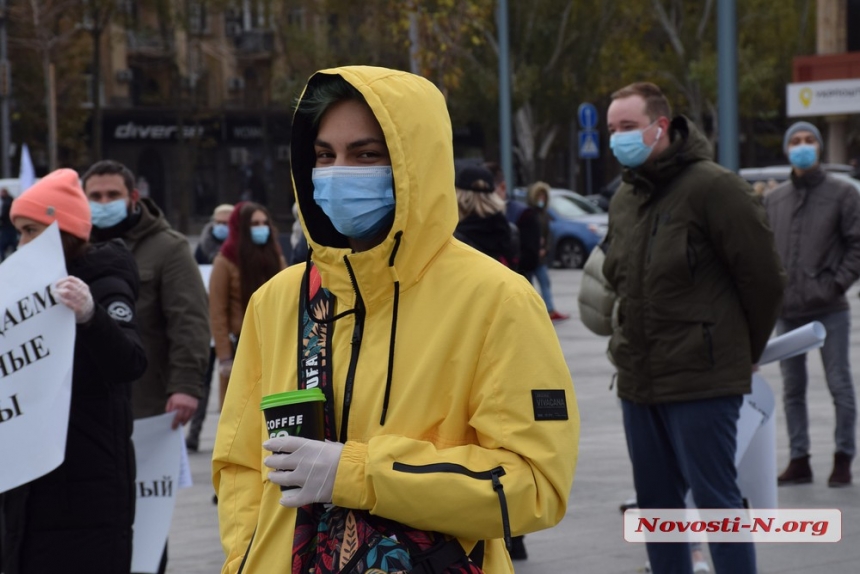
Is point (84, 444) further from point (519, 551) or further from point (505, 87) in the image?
point (505, 87)

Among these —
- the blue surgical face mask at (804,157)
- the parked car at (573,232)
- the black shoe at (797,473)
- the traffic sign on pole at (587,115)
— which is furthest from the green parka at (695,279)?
the traffic sign on pole at (587,115)

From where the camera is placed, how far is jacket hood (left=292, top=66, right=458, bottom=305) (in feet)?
9.07

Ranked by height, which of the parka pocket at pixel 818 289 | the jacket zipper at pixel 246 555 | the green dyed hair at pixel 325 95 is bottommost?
the parka pocket at pixel 818 289

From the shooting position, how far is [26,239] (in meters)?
5.02

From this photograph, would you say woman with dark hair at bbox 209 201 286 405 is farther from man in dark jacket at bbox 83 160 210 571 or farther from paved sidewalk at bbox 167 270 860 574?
man in dark jacket at bbox 83 160 210 571

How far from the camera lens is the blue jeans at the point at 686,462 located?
494 centimetres

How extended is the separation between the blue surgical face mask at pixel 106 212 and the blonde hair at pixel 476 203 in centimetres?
170

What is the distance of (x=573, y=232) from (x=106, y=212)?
2188cm

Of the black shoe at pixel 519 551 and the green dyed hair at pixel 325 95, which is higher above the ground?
the green dyed hair at pixel 325 95

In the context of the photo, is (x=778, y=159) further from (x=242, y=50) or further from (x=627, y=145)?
(x=627, y=145)

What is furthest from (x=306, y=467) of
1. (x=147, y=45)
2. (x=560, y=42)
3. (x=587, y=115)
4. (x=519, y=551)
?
(x=147, y=45)

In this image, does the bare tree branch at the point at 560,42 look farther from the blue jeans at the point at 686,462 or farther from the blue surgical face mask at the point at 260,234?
the blue jeans at the point at 686,462

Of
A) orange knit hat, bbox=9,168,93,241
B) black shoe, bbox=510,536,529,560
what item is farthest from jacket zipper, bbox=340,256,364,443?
black shoe, bbox=510,536,529,560

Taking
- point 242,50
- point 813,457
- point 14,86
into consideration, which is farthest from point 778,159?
point 813,457
